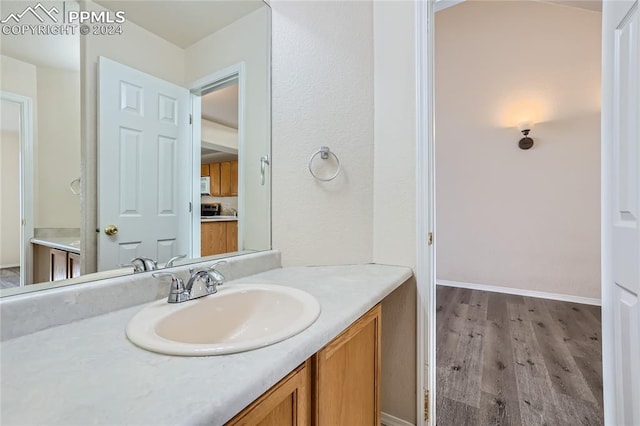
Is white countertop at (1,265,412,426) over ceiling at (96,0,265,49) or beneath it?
beneath

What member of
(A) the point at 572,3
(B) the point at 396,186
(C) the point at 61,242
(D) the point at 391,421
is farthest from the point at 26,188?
(A) the point at 572,3

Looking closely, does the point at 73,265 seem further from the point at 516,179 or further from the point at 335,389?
the point at 516,179

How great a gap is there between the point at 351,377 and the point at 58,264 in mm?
901

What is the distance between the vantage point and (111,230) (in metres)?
0.92

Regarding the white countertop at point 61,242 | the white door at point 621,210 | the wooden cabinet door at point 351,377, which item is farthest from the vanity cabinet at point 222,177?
the white door at point 621,210

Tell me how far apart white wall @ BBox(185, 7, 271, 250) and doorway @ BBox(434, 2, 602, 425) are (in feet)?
5.36

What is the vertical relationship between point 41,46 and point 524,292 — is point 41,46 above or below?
above

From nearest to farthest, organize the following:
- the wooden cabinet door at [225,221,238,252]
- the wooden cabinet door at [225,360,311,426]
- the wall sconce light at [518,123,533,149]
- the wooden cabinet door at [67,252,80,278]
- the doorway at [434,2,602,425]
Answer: the wooden cabinet door at [225,360,311,426]
the wooden cabinet door at [67,252,80,278]
the wooden cabinet door at [225,221,238,252]
the doorway at [434,2,602,425]
the wall sconce light at [518,123,533,149]

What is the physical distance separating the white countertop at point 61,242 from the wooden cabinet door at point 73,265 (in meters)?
0.01

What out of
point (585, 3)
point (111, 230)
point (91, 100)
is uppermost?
point (585, 3)

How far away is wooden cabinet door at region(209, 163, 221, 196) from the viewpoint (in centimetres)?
125

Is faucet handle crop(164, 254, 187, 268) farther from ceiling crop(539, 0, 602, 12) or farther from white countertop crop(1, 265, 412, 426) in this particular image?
ceiling crop(539, 0, 602, 12)

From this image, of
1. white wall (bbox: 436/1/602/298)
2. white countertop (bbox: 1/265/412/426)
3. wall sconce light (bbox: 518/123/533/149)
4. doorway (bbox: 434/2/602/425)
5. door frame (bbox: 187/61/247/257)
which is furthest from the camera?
wall sconce light (bbox: 518/123/533/149)

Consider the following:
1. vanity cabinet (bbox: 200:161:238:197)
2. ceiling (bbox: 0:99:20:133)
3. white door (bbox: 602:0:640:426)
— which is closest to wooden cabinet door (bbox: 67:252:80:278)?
ceiling (bbox: 0:99:20:133)
